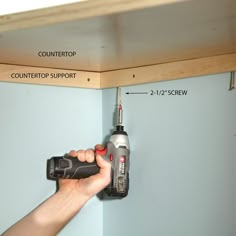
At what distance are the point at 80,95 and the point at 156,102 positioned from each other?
0.68 ft

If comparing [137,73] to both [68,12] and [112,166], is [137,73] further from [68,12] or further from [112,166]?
[68,12]

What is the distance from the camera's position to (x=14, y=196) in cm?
82

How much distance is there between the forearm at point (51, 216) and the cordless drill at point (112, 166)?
7 centimetres

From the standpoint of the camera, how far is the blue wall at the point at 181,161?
72 cm

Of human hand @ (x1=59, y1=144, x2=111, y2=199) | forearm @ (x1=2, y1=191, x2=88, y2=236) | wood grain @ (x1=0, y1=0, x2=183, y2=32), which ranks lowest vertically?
forearm @ (x1=2, y1=191, x2=88, y2=236)

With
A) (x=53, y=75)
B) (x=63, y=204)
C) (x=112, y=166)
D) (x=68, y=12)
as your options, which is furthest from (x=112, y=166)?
(x=68, y=12)

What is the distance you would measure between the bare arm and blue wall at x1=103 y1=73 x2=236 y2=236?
4.1 inches

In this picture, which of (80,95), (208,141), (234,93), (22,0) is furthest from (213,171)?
(22,0)

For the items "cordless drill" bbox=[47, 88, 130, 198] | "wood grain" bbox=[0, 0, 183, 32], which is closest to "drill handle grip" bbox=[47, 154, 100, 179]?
"cordless drill" bbox=[47, 88, 130, 198]

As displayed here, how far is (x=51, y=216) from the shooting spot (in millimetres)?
804

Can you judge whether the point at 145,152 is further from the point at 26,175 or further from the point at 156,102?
the point at 26,175

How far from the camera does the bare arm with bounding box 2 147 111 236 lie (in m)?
0.78

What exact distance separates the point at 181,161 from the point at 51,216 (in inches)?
12.5

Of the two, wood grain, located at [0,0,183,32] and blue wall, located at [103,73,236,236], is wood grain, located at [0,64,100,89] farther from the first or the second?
wood grain, located at [0,0,183,32]
